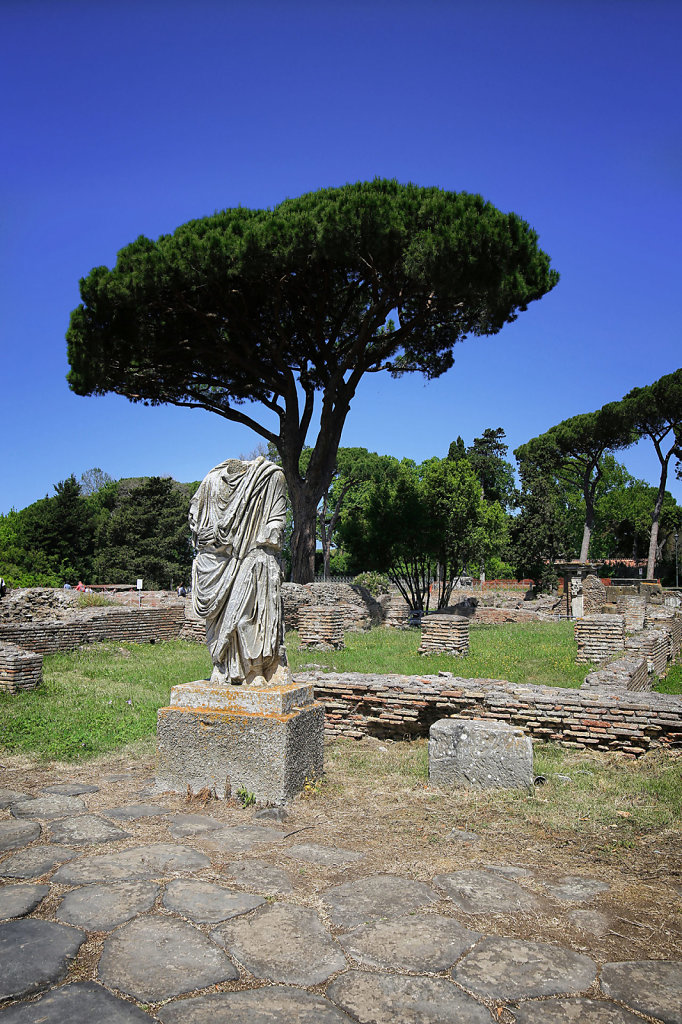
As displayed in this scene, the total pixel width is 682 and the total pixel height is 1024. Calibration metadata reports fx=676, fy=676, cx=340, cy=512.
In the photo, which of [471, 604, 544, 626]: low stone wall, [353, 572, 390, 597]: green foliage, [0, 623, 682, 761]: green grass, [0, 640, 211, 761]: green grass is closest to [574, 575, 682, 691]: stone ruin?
[0, 623, 682, 761]: green grass

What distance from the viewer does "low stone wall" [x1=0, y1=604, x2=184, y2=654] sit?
11.3 m

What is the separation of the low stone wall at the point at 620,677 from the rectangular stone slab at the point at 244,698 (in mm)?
3477

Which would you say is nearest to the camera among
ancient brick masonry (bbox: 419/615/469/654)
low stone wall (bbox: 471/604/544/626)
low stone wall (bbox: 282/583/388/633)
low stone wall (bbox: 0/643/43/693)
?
low stone wall (bbox: 0/643/43/693)

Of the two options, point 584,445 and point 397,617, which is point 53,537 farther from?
point 584,445

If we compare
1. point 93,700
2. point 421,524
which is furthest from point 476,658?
point 421,524

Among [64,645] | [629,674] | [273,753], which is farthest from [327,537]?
[273,753]

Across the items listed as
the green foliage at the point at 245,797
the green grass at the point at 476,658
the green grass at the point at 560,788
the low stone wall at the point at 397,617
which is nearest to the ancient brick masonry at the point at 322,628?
the green grass at the point at 476,658

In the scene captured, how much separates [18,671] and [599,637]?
826 centimetres

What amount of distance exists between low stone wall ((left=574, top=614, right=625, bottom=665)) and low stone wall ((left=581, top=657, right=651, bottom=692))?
1664 millimetres

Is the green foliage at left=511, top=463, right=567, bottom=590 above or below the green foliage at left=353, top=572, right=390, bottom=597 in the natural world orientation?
above

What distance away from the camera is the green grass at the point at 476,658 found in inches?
357

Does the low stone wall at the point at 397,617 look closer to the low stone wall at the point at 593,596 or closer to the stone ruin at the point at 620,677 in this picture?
the low stone wall at the point at 593,596

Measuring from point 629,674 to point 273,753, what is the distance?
4.83 metres

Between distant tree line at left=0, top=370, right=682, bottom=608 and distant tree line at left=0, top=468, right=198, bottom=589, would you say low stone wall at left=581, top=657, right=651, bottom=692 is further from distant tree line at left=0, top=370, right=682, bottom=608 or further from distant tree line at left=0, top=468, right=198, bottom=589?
distant tree line at left=0, top=468, right=198, bottom=589
